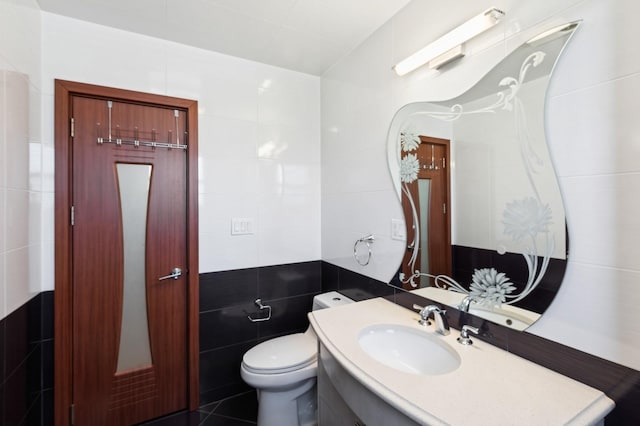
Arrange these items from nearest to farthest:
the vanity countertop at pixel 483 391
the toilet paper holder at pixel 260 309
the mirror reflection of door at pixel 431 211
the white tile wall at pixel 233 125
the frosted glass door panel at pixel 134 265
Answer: the vanity countertop at pixel 483 391 < the mirror reflection of door at pixel 431 211 < the white tile wall at pixel 233 125 < the frosted glass door panel at pixel 134 265 < the toilet paper holder at pixel 260 309

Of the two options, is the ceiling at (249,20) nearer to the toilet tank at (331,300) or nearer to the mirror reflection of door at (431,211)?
the mirror reflection of door at (431,211)

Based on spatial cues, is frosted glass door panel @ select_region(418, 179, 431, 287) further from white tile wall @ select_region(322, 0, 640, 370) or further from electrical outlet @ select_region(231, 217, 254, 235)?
electrical outlet @ select_region(231, 217, 254, 235)

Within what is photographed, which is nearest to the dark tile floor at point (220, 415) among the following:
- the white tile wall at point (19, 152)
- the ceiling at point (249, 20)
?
the white tile wall at point (19, 152)

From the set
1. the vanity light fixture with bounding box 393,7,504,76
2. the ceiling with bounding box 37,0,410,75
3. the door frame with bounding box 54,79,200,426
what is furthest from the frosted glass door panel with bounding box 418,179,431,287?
the door frame with bounding box 54,79,200,426

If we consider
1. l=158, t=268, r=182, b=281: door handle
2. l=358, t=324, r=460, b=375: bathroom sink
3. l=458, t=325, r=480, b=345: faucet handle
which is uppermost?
l=158, t=268, r=182, b=281: door handle

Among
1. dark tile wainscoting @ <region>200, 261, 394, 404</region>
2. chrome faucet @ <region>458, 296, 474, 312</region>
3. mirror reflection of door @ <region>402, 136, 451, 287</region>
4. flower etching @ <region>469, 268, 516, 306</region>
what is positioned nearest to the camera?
flower etching @ <region>469, 268, 516, 306</region>

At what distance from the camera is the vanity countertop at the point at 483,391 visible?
2.25 ft

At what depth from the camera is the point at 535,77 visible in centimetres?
93

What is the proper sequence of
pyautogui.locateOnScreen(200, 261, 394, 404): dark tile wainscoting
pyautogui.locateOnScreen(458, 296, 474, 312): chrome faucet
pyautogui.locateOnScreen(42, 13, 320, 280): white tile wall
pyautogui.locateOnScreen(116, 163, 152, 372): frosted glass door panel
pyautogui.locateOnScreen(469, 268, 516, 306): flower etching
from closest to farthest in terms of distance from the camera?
pyautogui.locateOnScreen(469, 268, 516, 306): flower etching < pyautogui.locateOnScreen(458, 296, 474, 312): chrome faucet < pyautogui.locateOnScreen(42, 13, 320, 280): white tile wall < pyautogui.locateOnScreen(116, 163, 152, 372): frosted glass door panel < pyautogui.locateOnScreen(200, 261, 394, 404): dark tile wainscoting

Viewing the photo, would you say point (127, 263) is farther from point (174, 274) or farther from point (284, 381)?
point (284, 381)

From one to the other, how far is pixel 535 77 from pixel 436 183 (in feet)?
1.76

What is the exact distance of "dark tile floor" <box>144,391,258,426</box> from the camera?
1755 millimetres

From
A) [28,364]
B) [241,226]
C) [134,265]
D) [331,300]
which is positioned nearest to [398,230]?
[331,300]

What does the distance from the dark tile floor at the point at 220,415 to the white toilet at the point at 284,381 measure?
313 mm
